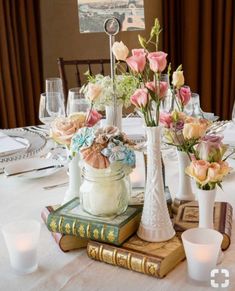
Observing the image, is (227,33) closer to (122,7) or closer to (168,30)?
(168,30)

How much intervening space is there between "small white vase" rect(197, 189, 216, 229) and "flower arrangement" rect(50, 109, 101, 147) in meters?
0.32

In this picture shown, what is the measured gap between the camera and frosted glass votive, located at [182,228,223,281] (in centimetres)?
93

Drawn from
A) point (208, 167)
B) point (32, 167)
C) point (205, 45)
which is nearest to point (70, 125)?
point (208, 167)

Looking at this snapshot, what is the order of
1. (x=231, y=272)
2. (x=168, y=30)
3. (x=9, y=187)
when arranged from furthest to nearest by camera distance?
(x=168, y=30), (x=9, y=187), (x=231, y=272)

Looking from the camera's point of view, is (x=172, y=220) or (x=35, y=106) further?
(x=35, y=106)

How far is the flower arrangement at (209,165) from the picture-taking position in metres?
0.94

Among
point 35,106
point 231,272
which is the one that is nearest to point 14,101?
point 35,106

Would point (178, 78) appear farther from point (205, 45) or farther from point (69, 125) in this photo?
point (205, 45)

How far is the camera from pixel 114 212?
3.51ft

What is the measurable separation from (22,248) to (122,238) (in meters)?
0.21

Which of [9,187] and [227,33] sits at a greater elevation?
[227,33]

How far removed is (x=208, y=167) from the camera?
37.1 inches

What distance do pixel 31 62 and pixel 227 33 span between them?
49.0 inches

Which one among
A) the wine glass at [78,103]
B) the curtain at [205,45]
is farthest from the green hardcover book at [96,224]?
the curtain at [205,45]
